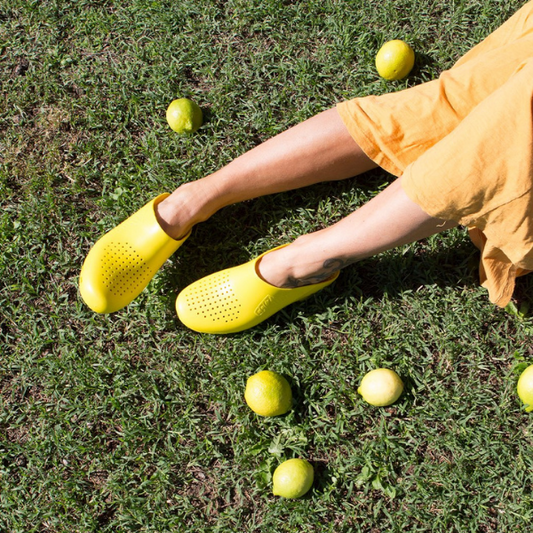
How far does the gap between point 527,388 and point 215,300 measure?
1.80 metres

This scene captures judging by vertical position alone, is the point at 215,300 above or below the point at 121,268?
below

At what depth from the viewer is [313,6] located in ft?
13.2

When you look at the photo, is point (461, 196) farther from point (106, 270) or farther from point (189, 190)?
point (106, 270)

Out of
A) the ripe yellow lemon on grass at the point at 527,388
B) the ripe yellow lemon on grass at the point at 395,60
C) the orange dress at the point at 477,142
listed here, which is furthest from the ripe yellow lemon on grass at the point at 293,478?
the ripe yellow lemon on grass at the point at 395,60

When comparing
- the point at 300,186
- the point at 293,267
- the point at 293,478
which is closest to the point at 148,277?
the point at 293,267

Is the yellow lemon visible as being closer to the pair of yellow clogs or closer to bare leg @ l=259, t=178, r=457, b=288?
the pair of yellow clogs

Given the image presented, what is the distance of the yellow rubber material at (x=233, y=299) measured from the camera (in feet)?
10.5

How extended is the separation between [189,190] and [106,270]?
674mm

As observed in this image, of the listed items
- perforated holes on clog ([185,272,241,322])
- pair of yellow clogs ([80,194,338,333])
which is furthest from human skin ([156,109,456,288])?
perforated holes on clog ([185,272,241,322])

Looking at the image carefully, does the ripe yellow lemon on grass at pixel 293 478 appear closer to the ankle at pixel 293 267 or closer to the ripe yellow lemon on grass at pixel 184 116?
the ankle at pixel 293 267

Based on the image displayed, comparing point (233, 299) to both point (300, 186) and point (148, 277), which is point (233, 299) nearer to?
point (148, 277)

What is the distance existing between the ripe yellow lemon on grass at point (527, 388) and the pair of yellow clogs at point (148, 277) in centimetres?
119

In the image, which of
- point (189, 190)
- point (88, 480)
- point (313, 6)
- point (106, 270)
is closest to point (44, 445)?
point (88, 480)

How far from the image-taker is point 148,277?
3381 millimetres
